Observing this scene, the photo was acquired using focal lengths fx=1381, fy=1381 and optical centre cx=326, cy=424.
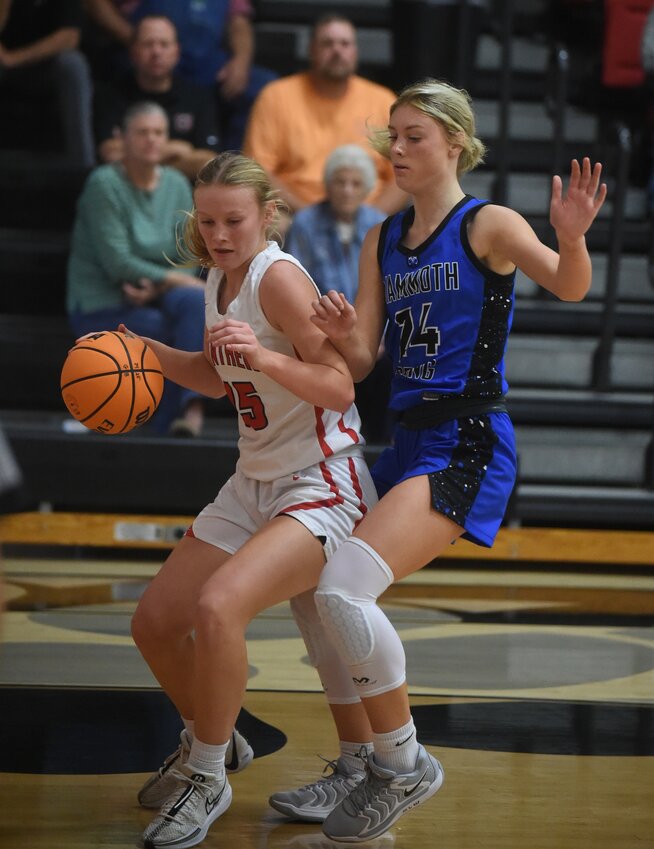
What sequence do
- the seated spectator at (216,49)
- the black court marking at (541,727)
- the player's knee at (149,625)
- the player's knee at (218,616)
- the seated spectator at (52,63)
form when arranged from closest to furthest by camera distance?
the player's knee at (218,616), the player's knee at (149,625), the black court marking at (541,727), the seated spectator at (52,63), the seated spectator at (216,49)

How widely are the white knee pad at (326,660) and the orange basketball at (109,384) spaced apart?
556mm

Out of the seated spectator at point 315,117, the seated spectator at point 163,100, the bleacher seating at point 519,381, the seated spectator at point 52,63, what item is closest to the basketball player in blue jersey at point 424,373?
the bleacher seating at point 519,381

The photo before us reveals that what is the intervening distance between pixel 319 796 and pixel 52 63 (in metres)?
5.47

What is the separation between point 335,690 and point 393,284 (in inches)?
35.5

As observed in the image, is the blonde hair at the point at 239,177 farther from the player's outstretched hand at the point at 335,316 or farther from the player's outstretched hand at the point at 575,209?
the player's outstretched hand at the point at 575,209

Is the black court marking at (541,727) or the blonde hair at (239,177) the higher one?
the blonde hair at (239,177)

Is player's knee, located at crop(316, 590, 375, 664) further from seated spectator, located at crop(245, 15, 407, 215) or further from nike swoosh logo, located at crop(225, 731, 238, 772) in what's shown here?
seated spectator, located at crop(245, 15, 407, 215)

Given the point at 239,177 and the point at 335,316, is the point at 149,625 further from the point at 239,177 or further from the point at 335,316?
the point at 239,177

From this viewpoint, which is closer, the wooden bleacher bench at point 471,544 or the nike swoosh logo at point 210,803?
the nike swoosh logo at point 210,803

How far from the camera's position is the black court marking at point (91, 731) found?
3.28m

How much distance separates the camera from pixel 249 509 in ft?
9.87

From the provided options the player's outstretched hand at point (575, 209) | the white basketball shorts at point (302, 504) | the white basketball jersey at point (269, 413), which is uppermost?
the player's outstretched hand at point (575, 209)

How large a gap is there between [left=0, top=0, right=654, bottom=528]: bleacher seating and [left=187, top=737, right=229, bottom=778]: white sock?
3206 mm

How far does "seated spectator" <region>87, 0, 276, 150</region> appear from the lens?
7.53m
